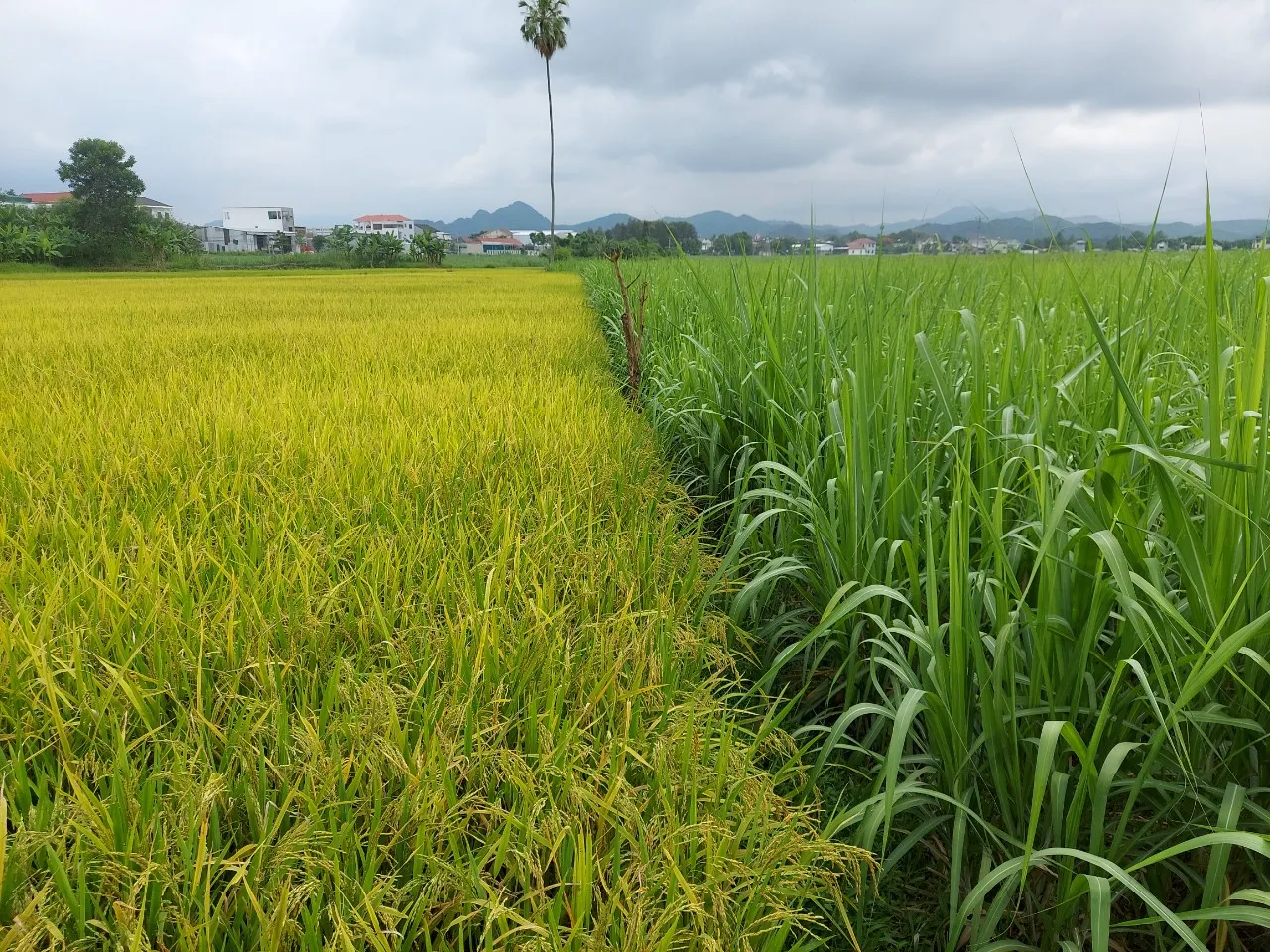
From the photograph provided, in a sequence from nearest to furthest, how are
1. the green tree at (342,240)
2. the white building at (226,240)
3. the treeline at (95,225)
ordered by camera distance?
the treeline at (95,225) < the green tree at (342,240) < the white building at (226,240)

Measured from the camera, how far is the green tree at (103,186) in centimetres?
3741

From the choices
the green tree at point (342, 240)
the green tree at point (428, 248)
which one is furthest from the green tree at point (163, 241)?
the green tree at point (428, 248)

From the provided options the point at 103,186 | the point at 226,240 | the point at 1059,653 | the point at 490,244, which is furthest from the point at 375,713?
the point at 490,244

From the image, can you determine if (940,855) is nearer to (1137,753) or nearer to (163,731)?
(1137,753)

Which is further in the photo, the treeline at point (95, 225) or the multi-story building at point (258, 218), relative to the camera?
the multi-story building at point (258, 218)

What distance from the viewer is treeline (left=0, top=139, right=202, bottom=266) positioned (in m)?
32.7

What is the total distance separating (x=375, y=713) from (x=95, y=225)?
46545 mm

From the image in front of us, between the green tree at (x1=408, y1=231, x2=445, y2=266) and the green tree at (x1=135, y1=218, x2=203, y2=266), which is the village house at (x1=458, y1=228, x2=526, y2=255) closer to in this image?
the green tree at (x1=135, y1=218, x2=203, y2=266)

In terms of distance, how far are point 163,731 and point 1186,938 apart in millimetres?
1249

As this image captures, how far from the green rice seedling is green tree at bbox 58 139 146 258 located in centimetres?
4384

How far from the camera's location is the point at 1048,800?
0.99 m

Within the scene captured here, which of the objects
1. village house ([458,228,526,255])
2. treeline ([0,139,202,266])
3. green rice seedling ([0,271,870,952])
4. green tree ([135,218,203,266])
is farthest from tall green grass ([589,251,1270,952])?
village house ([458,228,526,255])

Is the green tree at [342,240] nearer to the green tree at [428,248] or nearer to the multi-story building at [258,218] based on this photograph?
the green tree at [428,248]

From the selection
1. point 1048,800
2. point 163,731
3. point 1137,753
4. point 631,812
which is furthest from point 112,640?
point 1137,753
